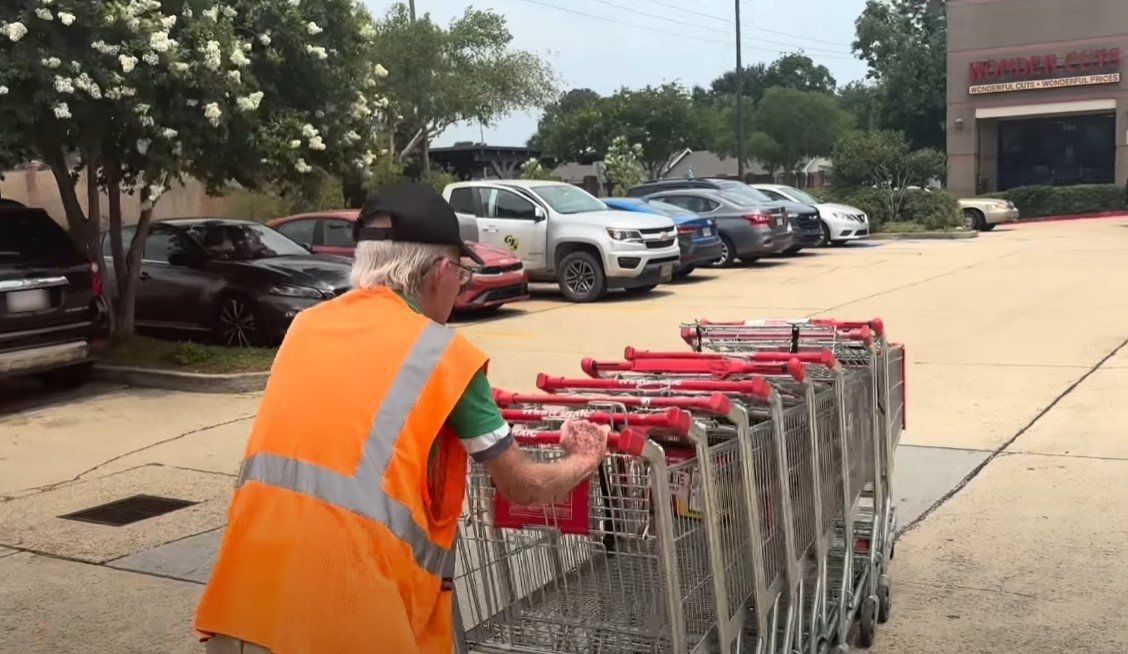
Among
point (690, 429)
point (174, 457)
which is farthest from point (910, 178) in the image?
point (690, 429)

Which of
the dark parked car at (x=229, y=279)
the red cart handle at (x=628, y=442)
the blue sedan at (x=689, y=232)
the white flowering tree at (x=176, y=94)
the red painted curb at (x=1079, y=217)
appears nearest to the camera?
the red cart handle at (x=628, y=442)

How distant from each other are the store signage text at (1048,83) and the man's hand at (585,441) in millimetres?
42287

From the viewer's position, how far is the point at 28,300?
9.27 metres

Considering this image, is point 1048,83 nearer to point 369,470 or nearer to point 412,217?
point 412,217

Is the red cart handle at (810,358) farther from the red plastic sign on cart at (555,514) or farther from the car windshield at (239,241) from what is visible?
the car windshield at (239,241)

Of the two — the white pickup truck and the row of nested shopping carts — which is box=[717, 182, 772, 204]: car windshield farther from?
the row of nested shopping carts

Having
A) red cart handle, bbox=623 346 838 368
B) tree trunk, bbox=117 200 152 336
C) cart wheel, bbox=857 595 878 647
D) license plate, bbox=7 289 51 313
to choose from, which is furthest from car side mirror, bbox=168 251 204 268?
cart wheel, bbox=857 595 878 647

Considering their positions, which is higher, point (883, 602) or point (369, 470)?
point (369, 470)

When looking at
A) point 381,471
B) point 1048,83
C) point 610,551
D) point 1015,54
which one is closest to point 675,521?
point 610,551

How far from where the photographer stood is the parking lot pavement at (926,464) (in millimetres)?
4836

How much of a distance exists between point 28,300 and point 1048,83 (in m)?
39.1

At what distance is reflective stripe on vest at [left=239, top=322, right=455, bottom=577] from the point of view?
7.55ft

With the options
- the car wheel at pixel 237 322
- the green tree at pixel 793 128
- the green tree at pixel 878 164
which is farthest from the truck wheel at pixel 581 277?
the green tree at pixel 793 128

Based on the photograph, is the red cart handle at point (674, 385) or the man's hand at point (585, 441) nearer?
the man's hand at point (585, 441)
